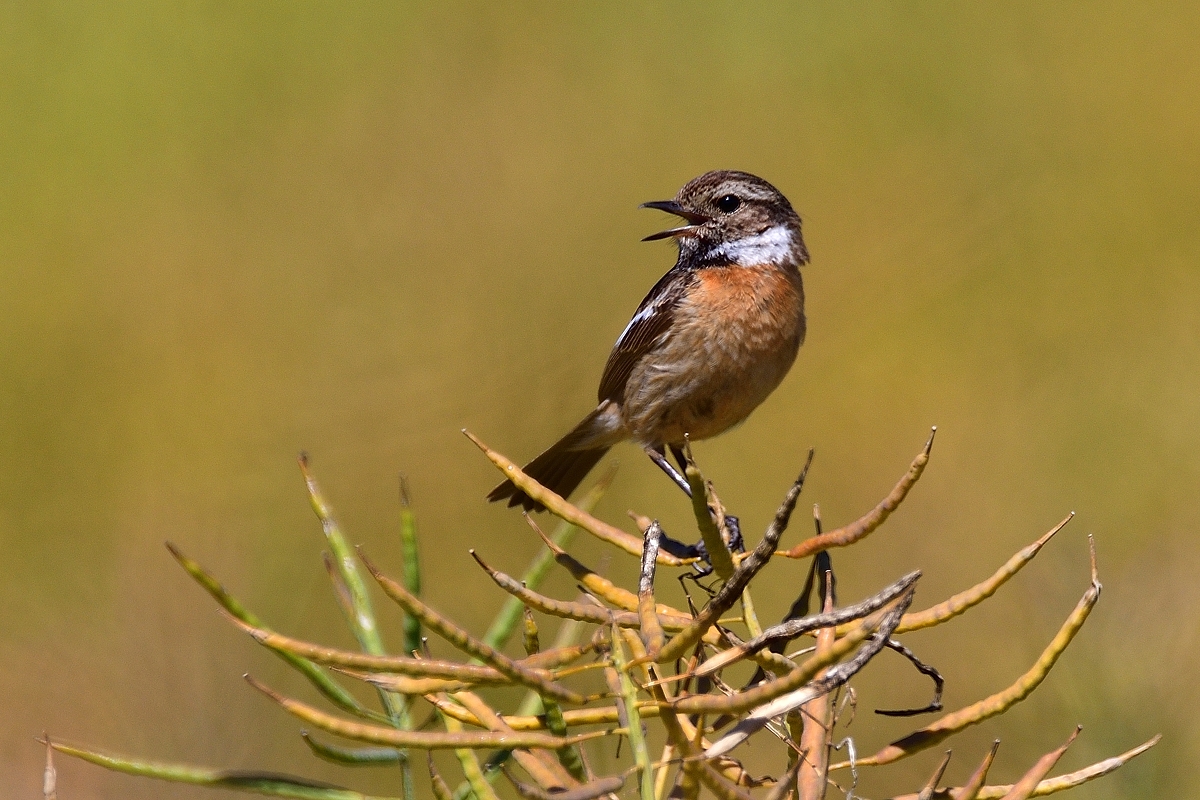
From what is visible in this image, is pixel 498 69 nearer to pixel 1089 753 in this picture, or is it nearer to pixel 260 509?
pixel 260 509

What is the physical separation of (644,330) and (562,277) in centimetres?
158

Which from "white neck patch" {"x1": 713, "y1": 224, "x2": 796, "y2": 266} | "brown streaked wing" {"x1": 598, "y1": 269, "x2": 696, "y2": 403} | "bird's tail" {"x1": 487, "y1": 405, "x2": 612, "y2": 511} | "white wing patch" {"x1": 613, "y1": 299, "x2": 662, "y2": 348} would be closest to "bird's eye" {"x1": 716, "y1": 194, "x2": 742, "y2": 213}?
"white neck patch" {"x1": 713, "y1": 224, "x2": 796, "y2": 266}

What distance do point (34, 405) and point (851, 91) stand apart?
408 centimetres

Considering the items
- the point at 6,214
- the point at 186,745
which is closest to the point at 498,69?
the point at 6,214

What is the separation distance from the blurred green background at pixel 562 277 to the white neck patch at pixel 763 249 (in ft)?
3.60

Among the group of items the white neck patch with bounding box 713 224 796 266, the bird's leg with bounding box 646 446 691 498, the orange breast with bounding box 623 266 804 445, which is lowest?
the bird's leg with bounding box 646 446 691 498

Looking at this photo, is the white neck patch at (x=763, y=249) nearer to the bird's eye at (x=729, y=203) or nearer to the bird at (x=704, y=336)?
the bird at (x=704, y=336)

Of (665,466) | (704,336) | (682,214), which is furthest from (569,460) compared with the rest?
(682,214)

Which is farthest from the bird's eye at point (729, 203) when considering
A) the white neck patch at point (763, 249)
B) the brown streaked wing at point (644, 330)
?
the brown streaked wing at point (644, 330)

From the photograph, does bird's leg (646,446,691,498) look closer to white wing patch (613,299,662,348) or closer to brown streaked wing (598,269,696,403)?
brown streaked wing (598,269,696,403)

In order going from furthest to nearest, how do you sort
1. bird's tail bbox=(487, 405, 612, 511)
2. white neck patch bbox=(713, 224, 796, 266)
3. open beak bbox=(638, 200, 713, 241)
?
bird's tail bbox=(487, 405, 612, 511) → white neck patch bbox=(713, 224, 796, 266) → open beak bbox=(638, 200, 713, 241)

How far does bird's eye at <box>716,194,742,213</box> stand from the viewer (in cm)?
415

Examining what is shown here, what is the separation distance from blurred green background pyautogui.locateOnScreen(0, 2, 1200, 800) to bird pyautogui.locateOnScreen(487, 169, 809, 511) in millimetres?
483

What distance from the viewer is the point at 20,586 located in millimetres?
4473
